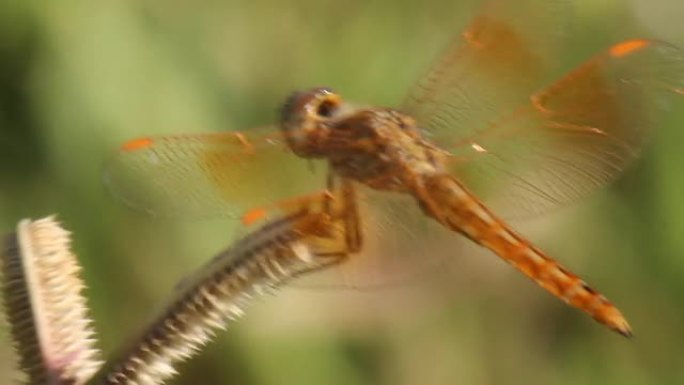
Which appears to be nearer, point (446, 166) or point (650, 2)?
point (446, 166)

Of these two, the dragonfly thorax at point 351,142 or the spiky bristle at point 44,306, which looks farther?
the dragonfly thorax at point 351,142

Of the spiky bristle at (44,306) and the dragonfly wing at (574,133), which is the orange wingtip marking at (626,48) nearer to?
the dragonfly wing at (574,133)

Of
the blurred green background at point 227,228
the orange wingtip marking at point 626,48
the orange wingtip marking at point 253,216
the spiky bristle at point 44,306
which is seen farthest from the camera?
the blurred green background at point 227,228

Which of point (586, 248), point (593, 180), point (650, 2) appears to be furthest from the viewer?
point (650, 2)

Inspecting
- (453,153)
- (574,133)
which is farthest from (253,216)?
(574,133)

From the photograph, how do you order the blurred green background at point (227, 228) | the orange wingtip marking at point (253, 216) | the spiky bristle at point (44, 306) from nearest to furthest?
the spiky bristle at point (44, 306), the orange wingtip marking at point (253, 216), the blurred green background at point (227, 228)

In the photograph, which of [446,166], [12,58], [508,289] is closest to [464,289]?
[508,289]

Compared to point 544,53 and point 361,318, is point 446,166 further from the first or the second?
point 361,318

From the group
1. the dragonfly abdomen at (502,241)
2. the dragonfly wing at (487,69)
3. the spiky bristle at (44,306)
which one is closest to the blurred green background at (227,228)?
the dragonfly wing at (487,69)

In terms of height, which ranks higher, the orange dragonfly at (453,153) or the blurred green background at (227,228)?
the orange dragonfly at (453,153)
